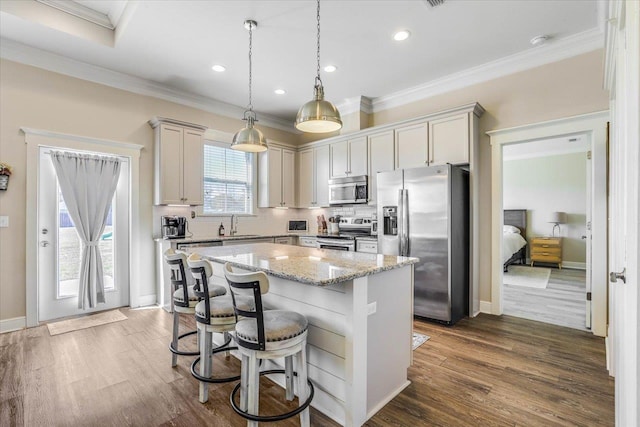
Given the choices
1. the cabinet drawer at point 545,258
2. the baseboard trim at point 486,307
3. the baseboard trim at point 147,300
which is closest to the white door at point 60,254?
the baseboard trim at point 147,300

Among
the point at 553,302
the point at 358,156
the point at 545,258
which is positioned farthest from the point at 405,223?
the point at 545,258

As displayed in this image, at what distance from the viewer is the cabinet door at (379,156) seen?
4598 mm

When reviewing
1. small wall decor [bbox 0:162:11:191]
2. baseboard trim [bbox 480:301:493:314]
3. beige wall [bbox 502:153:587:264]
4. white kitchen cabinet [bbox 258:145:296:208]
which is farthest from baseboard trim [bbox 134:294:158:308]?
beige wall [bbox 502:153:587:264]

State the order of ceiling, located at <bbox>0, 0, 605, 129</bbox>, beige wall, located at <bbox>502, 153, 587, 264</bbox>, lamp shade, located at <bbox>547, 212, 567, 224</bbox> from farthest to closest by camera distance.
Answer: lamp shade, located at <bbox>547, 212, 567, 224</bbox> → beige wall, located at <bbox>502, 153, 587, 264</bbox> → ceiling, located at <bbox>0, 0, 605, 129</bbox>

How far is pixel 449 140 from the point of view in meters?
4.00

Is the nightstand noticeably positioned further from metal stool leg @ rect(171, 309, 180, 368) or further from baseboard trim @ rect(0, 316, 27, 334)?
baseboard trim @ rect(0, 316, 27, 334)

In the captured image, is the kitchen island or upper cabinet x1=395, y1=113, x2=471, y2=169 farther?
upper cabinet x1=395, y1=113, x2=471, y2=169

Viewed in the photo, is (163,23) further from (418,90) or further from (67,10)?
(418,90)

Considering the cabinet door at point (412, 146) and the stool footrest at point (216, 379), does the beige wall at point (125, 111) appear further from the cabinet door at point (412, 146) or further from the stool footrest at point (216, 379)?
the stool footrest at point (216, 379)

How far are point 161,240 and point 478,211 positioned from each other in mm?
4286

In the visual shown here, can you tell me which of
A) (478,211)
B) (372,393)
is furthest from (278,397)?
(478,211)

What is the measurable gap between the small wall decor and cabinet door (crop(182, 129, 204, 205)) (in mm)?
1823

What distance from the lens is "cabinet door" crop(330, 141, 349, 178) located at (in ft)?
17.0

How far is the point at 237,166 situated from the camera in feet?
18.2
